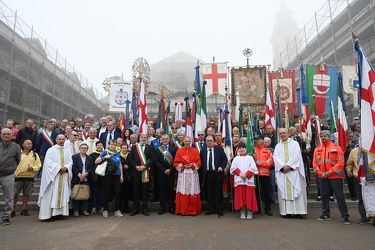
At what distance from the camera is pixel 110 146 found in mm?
6043

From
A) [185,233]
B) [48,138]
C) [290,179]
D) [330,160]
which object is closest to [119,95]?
[48,138]

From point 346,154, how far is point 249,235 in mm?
3879

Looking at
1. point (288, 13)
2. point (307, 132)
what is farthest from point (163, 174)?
point (288, 13)

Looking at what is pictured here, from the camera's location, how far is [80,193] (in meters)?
5.78

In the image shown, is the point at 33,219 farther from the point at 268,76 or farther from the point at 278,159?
the point at 268,76

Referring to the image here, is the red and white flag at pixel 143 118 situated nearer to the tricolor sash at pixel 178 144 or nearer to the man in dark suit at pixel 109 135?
the man in dark suit at pixel 109 135

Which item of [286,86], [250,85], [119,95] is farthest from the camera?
[119,95]

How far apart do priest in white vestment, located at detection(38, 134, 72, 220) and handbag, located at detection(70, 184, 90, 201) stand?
13cm

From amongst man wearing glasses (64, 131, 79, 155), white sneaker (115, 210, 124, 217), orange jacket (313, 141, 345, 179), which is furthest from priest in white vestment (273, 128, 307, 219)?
man wearing glasses (64, 131, 79, 155)

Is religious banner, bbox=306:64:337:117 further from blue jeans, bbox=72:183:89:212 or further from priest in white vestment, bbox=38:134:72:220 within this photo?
priest in white vestment, bbox=38:134:72:220

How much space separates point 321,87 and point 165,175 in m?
7.64

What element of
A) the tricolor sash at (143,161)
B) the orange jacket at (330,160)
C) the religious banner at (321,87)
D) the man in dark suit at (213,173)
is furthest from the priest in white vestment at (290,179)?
the religious banner at (321,87)

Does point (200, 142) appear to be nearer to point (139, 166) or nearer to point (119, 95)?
point (139, 166)

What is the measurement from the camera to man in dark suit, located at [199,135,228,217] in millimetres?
6023
